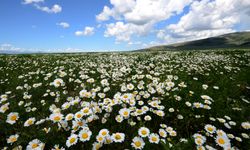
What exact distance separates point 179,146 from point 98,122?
167 centimetres

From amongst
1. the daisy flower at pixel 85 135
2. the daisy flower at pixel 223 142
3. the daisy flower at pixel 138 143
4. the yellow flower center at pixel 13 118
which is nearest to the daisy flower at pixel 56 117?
the daisy flower at pixel 85 135

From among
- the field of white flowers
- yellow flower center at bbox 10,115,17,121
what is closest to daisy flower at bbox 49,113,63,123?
the field of white flowers

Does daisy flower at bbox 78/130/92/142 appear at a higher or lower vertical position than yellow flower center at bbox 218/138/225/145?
higher

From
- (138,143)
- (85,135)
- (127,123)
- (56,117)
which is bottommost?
(127,123)

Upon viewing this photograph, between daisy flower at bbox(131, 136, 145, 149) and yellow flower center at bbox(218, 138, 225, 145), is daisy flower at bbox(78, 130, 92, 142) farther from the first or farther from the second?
yellow flower center at bbox(218, 138, 225, 145)

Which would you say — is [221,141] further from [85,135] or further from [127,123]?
[85,135]

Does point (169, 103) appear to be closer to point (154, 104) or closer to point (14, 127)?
point (154, 104)

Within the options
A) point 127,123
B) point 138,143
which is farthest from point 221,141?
point 127,123

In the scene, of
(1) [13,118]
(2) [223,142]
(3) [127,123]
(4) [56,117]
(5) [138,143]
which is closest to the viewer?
(5) [138,143]

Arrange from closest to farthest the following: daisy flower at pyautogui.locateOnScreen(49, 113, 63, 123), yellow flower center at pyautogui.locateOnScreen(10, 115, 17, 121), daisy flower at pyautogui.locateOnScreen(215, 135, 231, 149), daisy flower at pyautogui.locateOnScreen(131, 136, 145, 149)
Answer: daisy flower at pyautogui.locateOnScreen(131, 136, 145, 149) → daisy flower at pyautogui.locateOnScreen(215, 135, 231, 149) → daisy flower at pyautogui.locateOnScreen(49, 113, 63, 123) → yellow flower center at pyautogui.locateOnScreen(10, 115, 17, 121)

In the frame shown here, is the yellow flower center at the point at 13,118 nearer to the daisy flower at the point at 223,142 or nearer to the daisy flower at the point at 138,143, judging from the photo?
the daisy flower at the point at 138,143

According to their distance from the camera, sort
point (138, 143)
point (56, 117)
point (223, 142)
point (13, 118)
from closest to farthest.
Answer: point (138, 143) → point (223, 142) → point (56, 117) → point (13, 118)

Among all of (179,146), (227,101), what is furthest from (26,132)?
(227,101)

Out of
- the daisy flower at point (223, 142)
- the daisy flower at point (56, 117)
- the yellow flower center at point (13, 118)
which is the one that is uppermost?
the daisy flower at point (56, 117)
